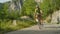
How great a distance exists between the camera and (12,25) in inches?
168

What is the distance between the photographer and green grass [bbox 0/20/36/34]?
424cm

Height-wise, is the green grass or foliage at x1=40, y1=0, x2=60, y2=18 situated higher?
foliage at x1=40, y1=0, x2=60, y2=18

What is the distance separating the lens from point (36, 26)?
14.0ft

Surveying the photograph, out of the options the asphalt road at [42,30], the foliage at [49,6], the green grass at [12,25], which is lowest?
the asphalt road at [42,30]

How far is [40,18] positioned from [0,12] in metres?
1.14

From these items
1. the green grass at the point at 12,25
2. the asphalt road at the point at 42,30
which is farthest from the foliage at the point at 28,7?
the asphalt road at the point at 42,30

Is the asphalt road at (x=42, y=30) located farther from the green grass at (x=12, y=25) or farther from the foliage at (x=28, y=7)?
the foliage at (x=28, y=7)

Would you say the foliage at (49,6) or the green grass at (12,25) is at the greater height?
the foliage at (49,6)

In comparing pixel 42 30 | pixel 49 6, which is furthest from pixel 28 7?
pixel 42 30

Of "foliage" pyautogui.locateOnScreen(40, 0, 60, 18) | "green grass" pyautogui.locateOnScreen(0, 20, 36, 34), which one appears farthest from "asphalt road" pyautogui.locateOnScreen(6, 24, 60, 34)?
"foliage" pyautogui.locateOnScreen(40, 0, 60, 18)

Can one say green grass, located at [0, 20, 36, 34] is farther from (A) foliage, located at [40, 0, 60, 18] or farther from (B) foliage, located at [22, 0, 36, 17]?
(A) foliage, located at [40, 0, 60, 18]

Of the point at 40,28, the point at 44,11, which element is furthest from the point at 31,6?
the point at 40,28

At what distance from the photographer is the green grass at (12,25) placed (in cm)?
424

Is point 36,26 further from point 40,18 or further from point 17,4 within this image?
point 17,4
